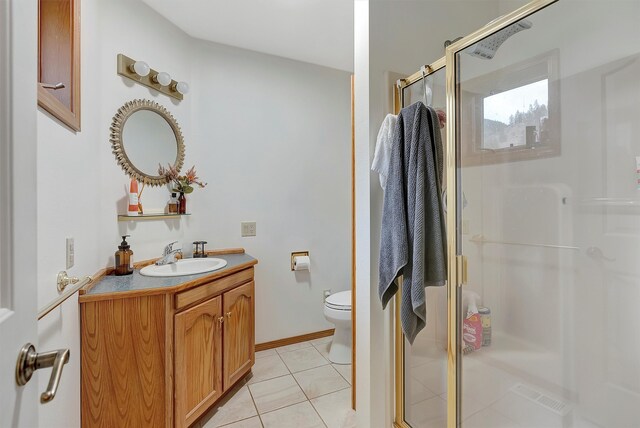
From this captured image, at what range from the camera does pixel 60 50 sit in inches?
48.5

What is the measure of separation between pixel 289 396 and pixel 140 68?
2.25 meters

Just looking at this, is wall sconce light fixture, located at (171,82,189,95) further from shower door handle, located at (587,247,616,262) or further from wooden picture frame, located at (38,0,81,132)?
shower door handle, located at (587,247,616,262)

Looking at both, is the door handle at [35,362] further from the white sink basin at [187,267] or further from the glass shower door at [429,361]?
the glass shower door at [429,361]

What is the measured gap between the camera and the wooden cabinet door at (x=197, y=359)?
1.48 metres

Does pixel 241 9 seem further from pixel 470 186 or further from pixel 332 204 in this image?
pixel 470 186

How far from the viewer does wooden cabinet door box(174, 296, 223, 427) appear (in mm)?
1479

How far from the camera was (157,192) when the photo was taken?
79.6 inches

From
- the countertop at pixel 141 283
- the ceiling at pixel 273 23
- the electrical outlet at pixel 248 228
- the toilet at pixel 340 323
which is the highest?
the ceiling at pixel 273 23

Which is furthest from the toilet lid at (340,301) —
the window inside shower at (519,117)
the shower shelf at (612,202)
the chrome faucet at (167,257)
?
the shower shelf at (612,202)

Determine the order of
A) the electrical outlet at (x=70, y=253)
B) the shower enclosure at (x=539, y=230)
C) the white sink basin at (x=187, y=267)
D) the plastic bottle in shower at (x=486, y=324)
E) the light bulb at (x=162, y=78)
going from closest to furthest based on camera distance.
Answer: the electrical outlet at (x=70, y=253)
the shower enclosure at (x=539, y=230)
the plastic bottle in shower at (x=486, y=324)
the white sink basin at (x=187, y=267)
the light bulb at (x=162, y=78)

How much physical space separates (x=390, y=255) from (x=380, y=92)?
0.81m

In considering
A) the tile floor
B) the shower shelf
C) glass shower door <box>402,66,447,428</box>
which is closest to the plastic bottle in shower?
glass shower door <box>402,66,447,428</box>

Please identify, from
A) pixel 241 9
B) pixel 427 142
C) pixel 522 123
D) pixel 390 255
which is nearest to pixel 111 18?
pixel 241 9

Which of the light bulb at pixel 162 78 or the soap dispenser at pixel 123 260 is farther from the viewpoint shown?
the light bulb at pixel 162 78
